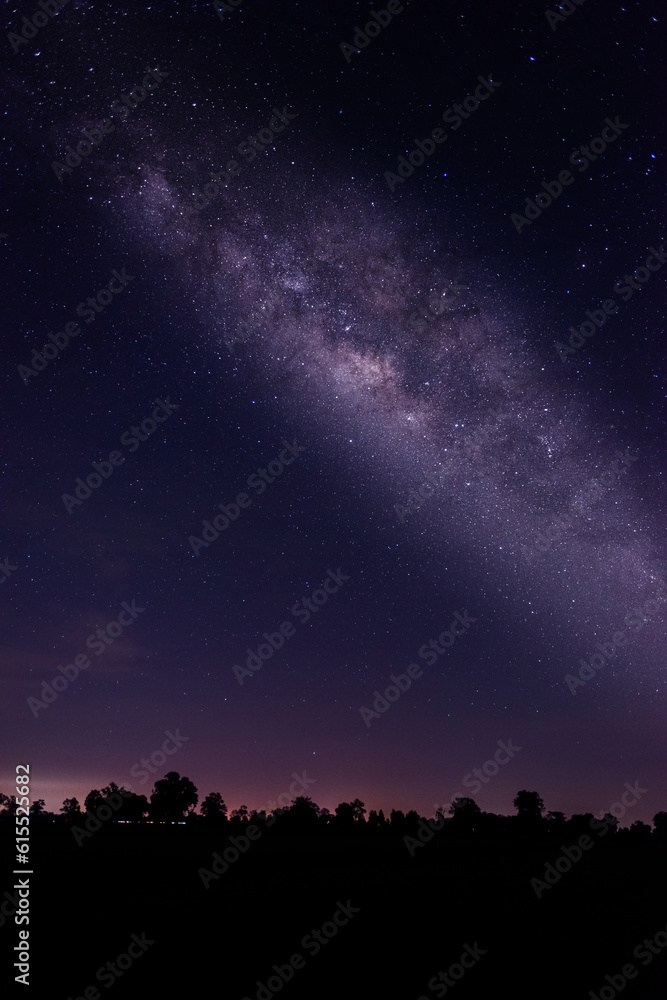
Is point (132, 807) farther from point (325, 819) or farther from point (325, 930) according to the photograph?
point (325, 930)

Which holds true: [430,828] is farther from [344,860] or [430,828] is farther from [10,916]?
[10,916]

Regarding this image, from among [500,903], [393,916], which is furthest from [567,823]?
[393,916]

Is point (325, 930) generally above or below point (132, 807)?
below

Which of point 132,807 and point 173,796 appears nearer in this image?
point 132,807

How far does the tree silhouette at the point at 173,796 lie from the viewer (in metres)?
76.3

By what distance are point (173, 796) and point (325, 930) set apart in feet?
242

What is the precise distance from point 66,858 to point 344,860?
12.0 m

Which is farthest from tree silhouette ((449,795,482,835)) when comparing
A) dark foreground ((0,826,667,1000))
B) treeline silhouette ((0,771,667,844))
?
dark foreground ((0,826,667,1000))

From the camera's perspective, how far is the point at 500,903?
17.2 meters

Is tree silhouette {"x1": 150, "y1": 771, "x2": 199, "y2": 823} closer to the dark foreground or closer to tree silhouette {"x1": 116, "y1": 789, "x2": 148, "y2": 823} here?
tree silhouette {"x1": 116, "y1": 789, "x2": 148, "y2": 823}

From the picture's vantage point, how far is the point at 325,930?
42.7 ft

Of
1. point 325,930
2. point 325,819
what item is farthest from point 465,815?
point 325,930

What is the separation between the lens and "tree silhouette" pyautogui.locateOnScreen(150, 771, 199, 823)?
7631cm

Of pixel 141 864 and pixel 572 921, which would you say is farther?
pixel 141 864
